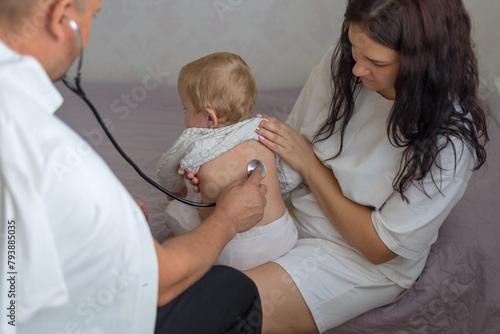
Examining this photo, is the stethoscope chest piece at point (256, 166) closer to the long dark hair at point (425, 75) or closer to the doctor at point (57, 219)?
the long dark hair at point (425, 75)

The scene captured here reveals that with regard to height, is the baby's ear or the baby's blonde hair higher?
the baby's blonde hair

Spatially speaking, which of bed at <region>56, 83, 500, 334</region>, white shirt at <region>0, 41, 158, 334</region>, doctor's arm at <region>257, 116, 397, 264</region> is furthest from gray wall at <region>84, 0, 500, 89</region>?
white shirt at <region>0, 41, 158, 334</region>

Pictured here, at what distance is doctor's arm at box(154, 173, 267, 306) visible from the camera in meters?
0.95

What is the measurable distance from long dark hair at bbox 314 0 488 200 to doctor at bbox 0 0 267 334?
602 mm

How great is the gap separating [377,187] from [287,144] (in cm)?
24

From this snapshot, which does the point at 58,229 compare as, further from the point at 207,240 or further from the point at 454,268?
the point at 454,268

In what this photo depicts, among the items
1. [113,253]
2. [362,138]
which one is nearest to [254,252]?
[362,138]

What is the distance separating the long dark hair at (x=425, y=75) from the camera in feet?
3.94

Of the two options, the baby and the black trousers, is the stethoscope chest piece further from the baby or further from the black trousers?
the black trousers

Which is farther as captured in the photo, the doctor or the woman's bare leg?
the woman's bare leg

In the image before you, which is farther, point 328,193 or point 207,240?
point 328,193

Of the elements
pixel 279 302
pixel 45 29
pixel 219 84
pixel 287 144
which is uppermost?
pixel 45 29

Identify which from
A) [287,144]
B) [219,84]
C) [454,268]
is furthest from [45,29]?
[454,268]

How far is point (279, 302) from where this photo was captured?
4.57ft
